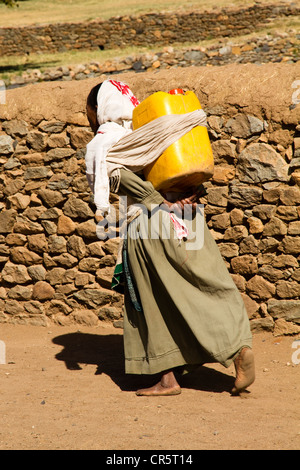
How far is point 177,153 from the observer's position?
334cm

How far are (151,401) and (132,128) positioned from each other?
1.52 metres

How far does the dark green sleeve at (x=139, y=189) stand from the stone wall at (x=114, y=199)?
1342 mm

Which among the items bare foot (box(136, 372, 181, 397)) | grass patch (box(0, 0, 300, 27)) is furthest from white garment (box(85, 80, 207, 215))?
grass patch (box(0, 0, 300, 27))

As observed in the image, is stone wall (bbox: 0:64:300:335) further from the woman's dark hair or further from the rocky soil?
the rocky soil

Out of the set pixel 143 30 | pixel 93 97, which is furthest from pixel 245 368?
pixel 143 30

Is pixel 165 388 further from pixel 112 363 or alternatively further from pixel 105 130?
pixel 105 130

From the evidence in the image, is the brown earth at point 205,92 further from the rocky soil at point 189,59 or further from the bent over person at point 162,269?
the rocky soil at point 189,59

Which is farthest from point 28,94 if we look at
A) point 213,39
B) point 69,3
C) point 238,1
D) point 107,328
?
point 69,3

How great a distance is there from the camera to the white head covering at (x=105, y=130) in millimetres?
3436

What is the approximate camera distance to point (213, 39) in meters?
15.3

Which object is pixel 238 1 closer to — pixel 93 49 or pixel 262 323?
pixel 93 49

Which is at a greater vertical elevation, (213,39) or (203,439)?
(213,39)

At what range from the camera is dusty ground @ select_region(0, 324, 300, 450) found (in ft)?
9.77

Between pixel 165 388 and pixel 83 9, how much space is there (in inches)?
799
